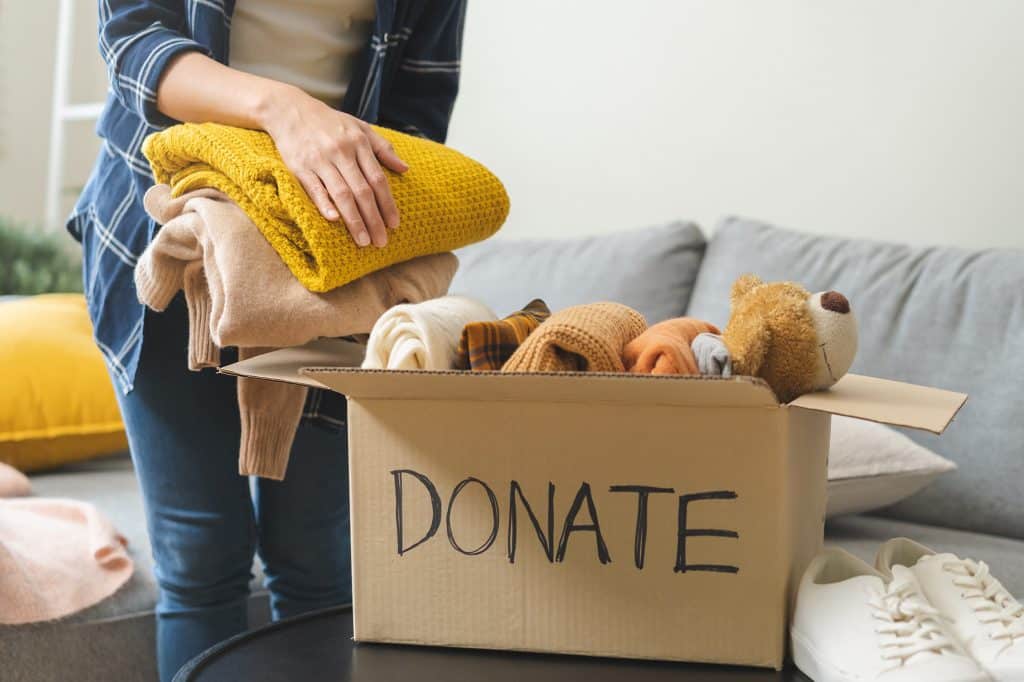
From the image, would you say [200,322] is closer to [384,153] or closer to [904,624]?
[384,153]

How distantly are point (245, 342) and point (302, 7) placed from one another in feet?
1.25

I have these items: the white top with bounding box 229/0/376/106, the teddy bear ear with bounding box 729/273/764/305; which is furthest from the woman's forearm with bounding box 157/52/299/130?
the teddy bear ear with bounding box 729/273/764/305

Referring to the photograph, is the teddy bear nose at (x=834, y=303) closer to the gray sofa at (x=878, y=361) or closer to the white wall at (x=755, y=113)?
the gray sofa at (x=878, y=361)

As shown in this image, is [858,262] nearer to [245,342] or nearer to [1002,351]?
[1002,351]

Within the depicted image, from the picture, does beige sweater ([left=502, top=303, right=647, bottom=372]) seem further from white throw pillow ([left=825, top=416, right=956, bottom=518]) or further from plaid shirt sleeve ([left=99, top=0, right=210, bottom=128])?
white throw pillow ([left=825, top=416, right=956, bottom=518])

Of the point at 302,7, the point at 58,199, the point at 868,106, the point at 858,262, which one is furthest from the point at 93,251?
the point at 58,199

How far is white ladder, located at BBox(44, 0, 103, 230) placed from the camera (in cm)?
281

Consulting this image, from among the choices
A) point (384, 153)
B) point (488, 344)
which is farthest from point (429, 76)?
point (488, 344)

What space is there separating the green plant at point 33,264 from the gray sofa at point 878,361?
0.86 m

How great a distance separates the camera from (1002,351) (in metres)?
1.30

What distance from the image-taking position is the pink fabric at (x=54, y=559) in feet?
3.89

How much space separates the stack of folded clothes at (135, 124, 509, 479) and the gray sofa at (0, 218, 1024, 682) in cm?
55

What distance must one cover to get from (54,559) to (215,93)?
0.71m

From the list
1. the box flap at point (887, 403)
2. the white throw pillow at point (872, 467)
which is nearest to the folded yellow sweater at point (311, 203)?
the box flap at point (887, 403)
